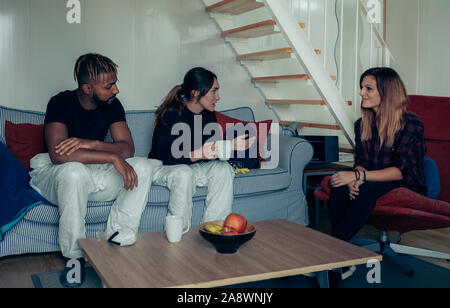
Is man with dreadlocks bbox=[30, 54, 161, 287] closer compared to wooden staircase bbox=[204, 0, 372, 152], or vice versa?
man with dreadlocks bbox=[30, 54, 161, 287]

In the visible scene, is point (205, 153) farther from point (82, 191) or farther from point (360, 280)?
point (360, 280)

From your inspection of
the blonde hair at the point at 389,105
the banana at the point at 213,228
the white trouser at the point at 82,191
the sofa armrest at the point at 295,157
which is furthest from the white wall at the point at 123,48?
the banana at the point at 213,228

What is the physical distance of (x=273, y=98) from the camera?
14.4 ft

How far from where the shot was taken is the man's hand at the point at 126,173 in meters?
2.40

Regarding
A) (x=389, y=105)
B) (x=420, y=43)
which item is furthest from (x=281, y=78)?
(x=420, y=43)

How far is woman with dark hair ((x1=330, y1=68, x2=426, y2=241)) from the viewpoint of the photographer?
2.48 m

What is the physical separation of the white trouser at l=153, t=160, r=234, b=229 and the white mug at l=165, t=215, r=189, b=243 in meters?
0.69

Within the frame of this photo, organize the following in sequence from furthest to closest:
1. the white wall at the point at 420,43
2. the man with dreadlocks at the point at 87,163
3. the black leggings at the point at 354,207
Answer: the white wall at the point at 420,43
the black leggings at the point at 354,207
the man with dreadlocks at the point at 87,163

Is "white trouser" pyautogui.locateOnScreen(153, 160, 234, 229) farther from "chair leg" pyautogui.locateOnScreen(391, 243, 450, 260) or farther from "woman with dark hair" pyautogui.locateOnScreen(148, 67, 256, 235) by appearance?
"chair leg" pyautogui.locateOnScreen(391, 243, 450, 260)

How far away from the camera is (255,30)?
154 inches

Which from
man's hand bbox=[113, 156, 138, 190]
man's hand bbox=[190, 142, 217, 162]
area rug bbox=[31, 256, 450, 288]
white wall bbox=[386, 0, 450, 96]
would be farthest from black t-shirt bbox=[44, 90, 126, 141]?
white wall bbox=[386, 0, 450, 96]

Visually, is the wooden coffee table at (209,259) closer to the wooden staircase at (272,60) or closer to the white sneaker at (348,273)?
the white sneaker at (348,273)

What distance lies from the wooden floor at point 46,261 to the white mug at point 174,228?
2.58 ft
